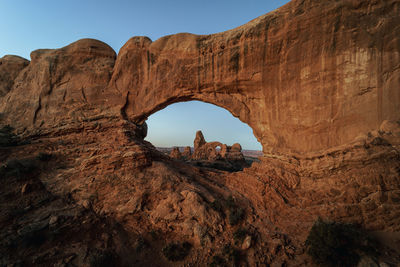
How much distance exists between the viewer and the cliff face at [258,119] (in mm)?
Answer: 8273

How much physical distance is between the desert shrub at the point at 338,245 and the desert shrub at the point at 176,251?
18.5 ft

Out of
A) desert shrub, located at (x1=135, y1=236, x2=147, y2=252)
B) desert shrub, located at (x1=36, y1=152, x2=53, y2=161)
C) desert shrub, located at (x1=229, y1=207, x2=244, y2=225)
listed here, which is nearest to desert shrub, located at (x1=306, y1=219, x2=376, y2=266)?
desert shrub, located at (x1=229, y1=207, x2=244, y2=225)

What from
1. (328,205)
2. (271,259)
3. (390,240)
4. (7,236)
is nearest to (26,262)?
(7,236)

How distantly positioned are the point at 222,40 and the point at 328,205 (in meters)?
12.0

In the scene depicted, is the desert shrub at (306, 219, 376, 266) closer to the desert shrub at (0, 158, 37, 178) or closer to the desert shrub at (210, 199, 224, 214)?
the desert shrub at (210, 199, 224, 214)

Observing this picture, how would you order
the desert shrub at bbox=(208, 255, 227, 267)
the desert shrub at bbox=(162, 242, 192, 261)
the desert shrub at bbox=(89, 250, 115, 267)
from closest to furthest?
the desert shrub at bbox=(89, 250, 115, 267)
the desert shrub at bbox=(208, 255, 227, 267)
the desert shrub at bbox=(162, 242, 192, 261)

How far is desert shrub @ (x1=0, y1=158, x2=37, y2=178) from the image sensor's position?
983 cm

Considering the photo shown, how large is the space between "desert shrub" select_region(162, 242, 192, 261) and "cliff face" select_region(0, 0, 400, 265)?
1.86 feet

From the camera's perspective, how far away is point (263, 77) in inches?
441

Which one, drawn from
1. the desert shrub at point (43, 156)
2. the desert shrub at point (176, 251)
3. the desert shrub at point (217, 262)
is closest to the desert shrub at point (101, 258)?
the desert shrub at point (176, 251)

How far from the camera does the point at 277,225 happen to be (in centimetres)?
872

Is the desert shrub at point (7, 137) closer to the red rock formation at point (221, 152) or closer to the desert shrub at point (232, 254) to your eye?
the desert shrub at point (232, 254)

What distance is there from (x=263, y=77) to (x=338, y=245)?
383 inches

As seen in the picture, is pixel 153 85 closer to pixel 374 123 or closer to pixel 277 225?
pixel 277 225
